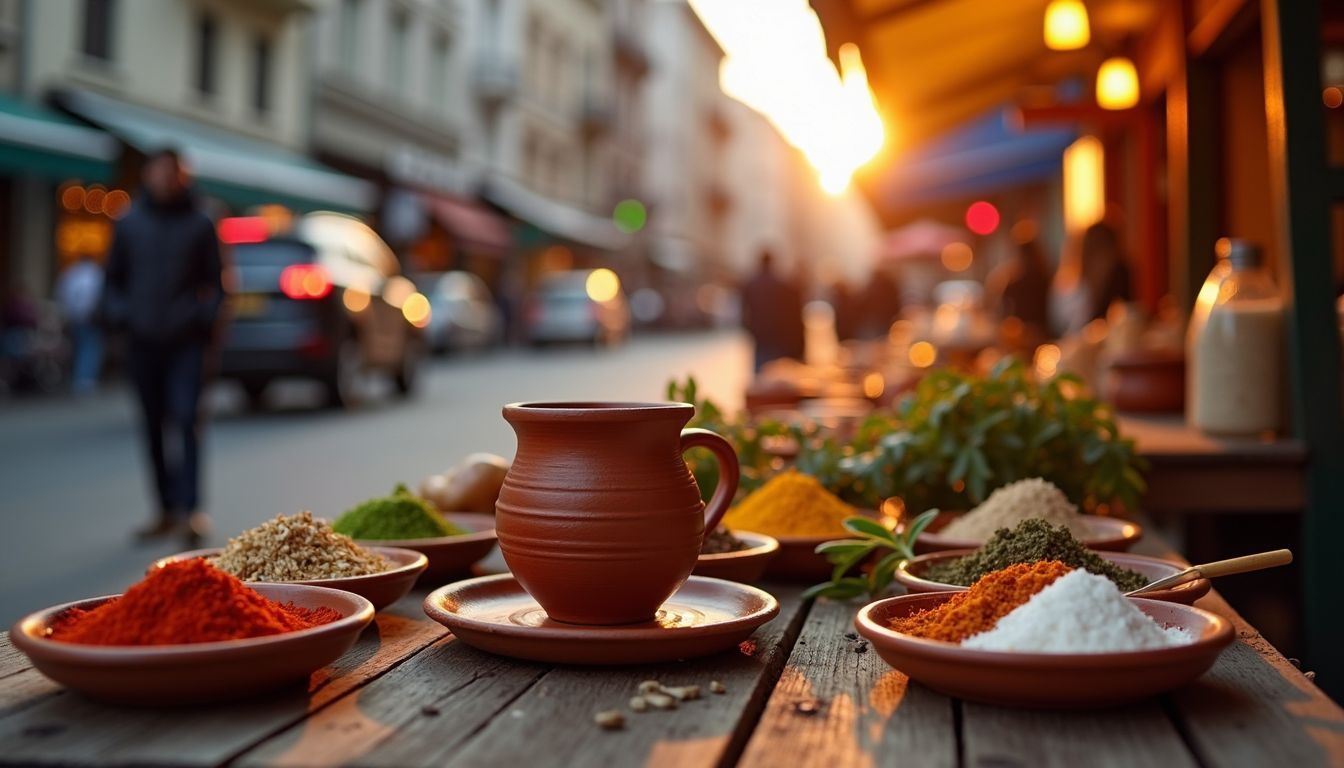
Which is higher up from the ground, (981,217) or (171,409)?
(981,217)

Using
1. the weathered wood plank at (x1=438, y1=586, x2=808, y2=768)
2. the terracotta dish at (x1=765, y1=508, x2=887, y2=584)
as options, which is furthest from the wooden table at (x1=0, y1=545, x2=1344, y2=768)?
the terracotta dish at (x1=765, y1=508, x2=887, y2=584)

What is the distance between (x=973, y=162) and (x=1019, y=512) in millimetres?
11875

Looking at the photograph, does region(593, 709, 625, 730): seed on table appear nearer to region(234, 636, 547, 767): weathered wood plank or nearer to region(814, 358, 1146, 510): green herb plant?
region(234, 636, 547, 767): weathered wood plank

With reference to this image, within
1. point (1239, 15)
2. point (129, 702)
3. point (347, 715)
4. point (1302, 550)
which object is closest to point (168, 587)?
point (129, 702)

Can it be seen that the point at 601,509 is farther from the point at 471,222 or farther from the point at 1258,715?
the point at 471,222

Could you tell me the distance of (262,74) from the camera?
23.5m

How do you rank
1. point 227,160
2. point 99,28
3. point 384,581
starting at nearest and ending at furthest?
point 384,581 → point 227,160 → point 99,28

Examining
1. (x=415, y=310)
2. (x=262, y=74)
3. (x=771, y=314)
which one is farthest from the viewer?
(x=262, y=74)

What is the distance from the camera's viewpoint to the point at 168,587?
1487 mm

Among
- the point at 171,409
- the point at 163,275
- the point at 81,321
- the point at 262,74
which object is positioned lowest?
the point at 171,409

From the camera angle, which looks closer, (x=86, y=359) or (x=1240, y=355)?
(x=1240, y=355)

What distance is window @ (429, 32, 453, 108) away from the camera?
106ft

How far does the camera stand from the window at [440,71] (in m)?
32.3

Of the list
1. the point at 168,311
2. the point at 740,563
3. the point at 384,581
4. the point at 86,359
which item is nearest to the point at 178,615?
the point at 384,581
